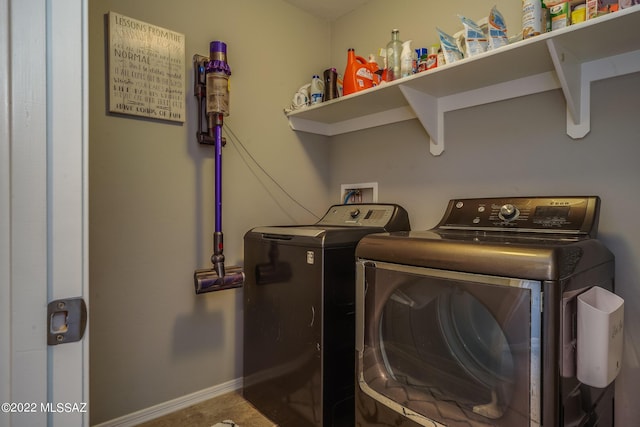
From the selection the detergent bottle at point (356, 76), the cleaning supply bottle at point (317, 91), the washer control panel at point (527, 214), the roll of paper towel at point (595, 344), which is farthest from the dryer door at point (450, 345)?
the cleaning supply bottle at point (317, 91)

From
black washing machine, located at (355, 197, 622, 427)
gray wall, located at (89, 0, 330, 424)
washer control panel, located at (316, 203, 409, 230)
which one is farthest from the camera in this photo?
washer control panel, located at (316, 203, 409, 230)

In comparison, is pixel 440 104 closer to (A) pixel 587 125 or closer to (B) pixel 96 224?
(A) pixel 587 125

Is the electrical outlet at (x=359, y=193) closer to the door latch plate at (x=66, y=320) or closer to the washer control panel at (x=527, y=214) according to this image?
the washer control panel at (x=527, y=214)

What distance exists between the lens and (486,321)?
1.05 m

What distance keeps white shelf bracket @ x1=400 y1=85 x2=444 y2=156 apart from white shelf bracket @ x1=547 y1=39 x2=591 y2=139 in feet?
1.90

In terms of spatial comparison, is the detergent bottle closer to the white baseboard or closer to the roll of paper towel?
the roll of paper towel

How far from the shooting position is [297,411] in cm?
160

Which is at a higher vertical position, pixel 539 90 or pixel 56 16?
pixel 539 90

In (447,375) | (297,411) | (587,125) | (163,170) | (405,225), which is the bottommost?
(297,411)

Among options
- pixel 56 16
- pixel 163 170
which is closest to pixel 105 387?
pixel 163 170

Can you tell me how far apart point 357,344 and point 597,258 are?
2.82 feet

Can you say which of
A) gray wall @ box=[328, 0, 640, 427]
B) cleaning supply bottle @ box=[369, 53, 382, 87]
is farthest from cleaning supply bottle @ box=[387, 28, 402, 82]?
gray wall @ box=[328, 0, 640, 427]

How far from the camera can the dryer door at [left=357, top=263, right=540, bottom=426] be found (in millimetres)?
945

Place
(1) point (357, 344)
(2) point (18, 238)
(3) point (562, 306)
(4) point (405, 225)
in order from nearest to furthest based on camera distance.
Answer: (2) point (18, 238), (3) point (562, 306), (1) point (357, 344), (4) point (405, 225)
